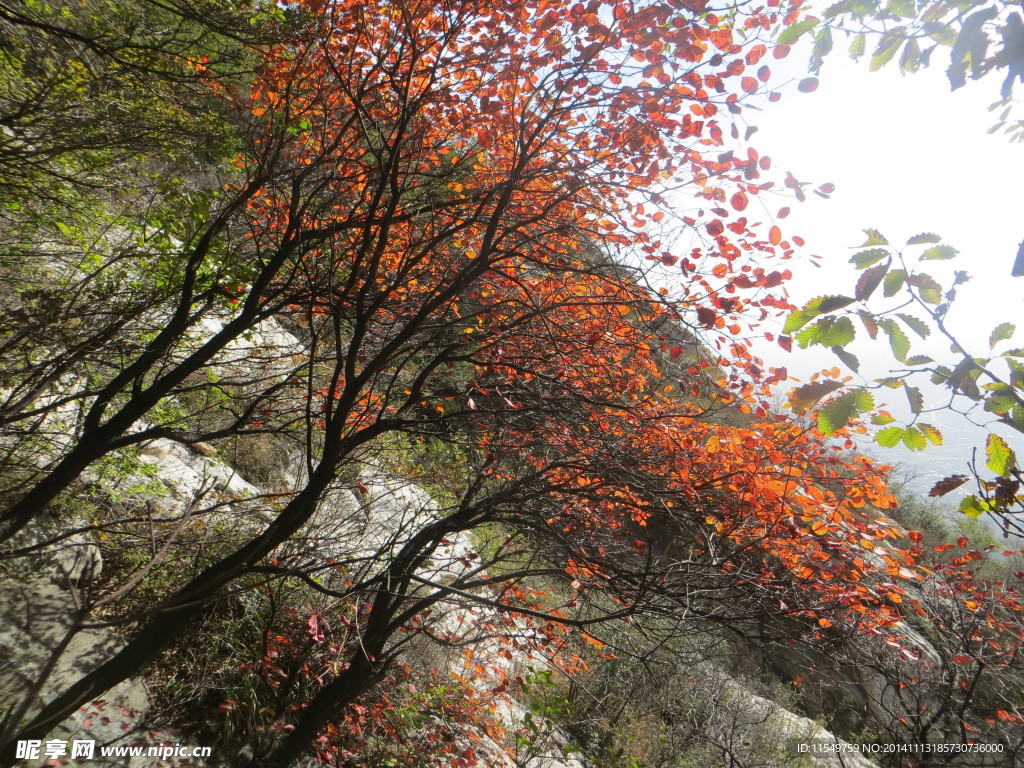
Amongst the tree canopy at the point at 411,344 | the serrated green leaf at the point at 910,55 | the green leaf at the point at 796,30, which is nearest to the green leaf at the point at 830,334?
the tree canopy at the point at 411,344

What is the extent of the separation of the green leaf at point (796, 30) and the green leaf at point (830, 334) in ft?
3.61

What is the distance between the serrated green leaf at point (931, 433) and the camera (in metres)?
1.19

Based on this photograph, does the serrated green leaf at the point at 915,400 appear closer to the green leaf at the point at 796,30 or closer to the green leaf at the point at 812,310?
the green leaf at the point at 812,310

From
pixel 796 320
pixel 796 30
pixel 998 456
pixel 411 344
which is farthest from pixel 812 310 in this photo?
pixel 411 344

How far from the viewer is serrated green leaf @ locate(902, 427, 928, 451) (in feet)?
4.18

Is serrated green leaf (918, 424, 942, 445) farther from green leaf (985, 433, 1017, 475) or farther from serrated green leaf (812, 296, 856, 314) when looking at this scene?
serrated green leaf (812, 296, 856, 314)

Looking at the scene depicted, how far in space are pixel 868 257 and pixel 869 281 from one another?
63 millimetres

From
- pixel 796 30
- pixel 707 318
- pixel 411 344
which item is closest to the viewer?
pixel 796 30

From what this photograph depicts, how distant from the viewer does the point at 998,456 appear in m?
1.25

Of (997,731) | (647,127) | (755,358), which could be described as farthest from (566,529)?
(997,731)

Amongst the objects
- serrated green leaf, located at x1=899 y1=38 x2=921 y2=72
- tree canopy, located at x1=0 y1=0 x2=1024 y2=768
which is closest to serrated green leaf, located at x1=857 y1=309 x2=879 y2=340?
tree canopy, located at x1=0 y1=0 x2=1024 y2=768

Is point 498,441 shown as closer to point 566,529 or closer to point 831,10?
point 566,529

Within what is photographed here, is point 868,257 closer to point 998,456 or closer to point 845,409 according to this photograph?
point 845,409

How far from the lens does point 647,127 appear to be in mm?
3043
